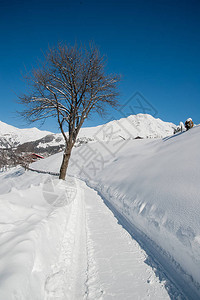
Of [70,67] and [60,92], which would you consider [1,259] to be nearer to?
[60,92]

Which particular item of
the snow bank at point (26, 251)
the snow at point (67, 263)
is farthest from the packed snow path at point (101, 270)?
the snow bank at point (26, 251)

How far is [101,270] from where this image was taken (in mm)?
1970

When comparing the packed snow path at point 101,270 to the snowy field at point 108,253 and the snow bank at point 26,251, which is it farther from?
the snow bank at point 26,251

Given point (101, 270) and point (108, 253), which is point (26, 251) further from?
point (108, 253)

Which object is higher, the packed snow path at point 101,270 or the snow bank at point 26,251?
the snow bank at point 26,251

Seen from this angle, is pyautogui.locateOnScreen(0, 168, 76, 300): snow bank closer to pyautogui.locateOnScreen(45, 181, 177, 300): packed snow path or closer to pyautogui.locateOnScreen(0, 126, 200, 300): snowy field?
pyautogui.locateOnScreen(0, 126, 200, 300): snowy field

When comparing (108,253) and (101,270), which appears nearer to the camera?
Answer: (101,270)

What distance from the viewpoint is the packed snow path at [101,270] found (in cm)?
161

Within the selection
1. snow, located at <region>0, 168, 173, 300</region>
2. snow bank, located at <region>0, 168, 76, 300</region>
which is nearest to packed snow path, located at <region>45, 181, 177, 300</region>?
snow, located at <region>0, 168, 173, 300</region>

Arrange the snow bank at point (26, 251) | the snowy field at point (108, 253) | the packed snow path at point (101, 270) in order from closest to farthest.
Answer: the snow bank at point (26, 251)
the snowy field at point (108, 253)
the packed snow path at point (101, 270)

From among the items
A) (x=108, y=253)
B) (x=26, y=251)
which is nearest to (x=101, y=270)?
(x=108, y=253)

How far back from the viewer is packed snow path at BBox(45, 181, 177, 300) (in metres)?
1.61

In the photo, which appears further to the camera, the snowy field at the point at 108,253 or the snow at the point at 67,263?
the snowy field at the point at 108,253

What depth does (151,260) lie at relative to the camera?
224cm
